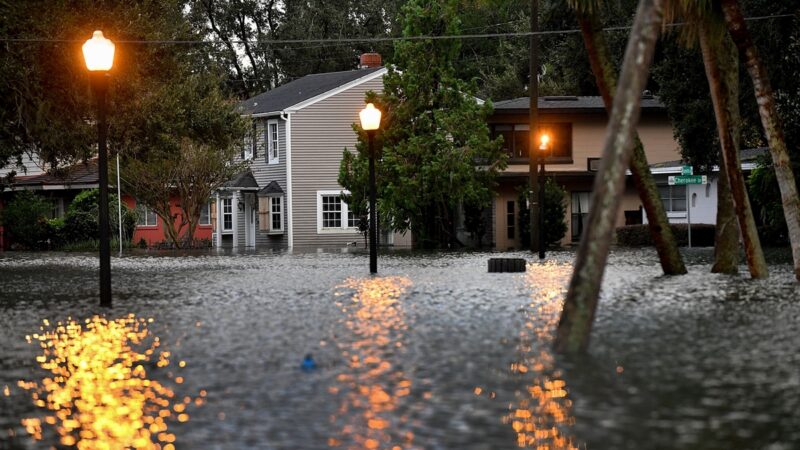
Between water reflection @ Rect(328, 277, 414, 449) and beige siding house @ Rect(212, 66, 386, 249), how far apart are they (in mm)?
42850

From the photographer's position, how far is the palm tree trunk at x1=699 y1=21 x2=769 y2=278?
26.4 m

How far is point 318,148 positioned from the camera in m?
63.7

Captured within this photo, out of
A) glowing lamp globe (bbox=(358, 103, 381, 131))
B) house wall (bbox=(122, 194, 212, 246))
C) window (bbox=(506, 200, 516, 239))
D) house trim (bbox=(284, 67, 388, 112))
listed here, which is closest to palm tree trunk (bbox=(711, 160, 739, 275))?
glowing lamp globe (bbox=(358, 103, 381, 131))

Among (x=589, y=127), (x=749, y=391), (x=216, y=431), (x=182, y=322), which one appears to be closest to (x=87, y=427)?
(x=216, y=431)

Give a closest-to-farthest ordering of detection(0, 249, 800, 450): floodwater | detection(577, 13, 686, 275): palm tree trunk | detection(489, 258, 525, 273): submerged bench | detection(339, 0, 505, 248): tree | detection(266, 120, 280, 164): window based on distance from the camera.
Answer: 1. detection(0, 249, 800, 450): floodwater
2. detection(577, 13, 686, 275): palm tree trunk
3. detection(489, 258, 525, 273): submerged bench
4. detection(339, 0, 505, 248): tree
5. detection(266, 120, 280, 164): window

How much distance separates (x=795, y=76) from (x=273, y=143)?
113ft

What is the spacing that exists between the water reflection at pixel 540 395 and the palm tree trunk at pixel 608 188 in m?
0.38

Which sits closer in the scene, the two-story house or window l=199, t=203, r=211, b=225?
the two-story house

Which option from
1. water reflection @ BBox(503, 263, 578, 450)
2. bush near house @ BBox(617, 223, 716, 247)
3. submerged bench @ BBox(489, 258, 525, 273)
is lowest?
water reflection @ BBox(503, 263, 578, 450)

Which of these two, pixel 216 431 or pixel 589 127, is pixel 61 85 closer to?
pixel 216 431

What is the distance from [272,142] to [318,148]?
2.62 metres

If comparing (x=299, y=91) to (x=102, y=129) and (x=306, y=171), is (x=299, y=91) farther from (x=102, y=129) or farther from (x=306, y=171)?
(x=102, y=129)

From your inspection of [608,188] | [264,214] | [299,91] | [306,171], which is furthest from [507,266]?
[299,91]

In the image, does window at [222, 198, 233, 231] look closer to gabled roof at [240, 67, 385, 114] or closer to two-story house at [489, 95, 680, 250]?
gabled roof at [240, 67, 385, 114]
